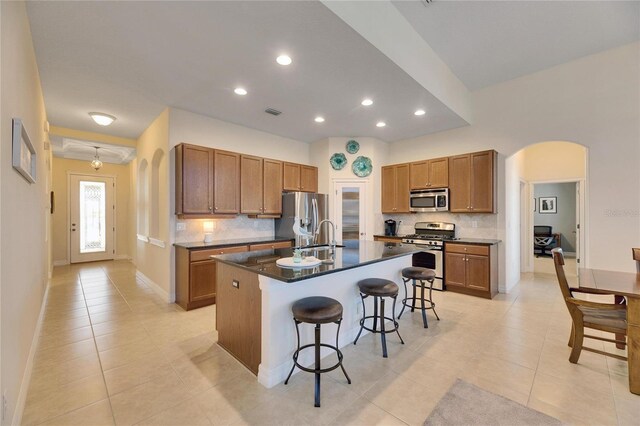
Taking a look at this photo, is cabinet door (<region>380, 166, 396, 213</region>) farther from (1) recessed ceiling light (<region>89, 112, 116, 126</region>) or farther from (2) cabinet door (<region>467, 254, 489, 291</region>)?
(1) recessed ceiling light (<region>89, 112, 116, 126</region>)

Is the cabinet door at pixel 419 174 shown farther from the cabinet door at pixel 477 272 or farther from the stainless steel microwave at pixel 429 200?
the cabinet door at pixel 477 272

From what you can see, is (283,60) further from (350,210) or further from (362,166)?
(350,210)

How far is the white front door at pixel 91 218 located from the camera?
714cm

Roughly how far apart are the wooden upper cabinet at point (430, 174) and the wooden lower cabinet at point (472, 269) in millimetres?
1242

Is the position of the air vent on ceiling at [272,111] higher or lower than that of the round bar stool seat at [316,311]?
higher

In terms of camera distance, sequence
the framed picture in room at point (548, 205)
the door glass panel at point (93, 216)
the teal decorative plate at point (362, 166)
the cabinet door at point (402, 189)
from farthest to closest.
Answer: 1. the framed picture in room at point (548, 205)
2. the door glass panel at point (93, 216)
3. the teal decorative plate at point (362, 166)
4. the cabinet door at point (402, 189)

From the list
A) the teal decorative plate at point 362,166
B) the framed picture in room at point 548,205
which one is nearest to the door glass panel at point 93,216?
the teal decorative plate at point 362,166

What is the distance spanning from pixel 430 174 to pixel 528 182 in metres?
2.70

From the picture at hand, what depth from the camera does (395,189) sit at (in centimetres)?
577

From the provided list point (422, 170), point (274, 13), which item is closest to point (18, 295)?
point (274, 13)

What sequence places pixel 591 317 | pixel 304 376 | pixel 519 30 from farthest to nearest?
pixel 519 30, pixel 591 317, pixel 304 376

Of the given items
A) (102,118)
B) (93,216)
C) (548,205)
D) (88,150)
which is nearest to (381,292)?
(102,118)

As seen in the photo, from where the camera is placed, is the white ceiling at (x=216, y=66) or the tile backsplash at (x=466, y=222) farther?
the tile backsplash at (x=466, y=222)

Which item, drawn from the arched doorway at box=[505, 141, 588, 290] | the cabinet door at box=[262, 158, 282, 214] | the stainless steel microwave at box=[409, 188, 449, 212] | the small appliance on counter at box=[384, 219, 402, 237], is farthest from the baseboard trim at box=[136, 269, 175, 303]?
the arched doorway at box=[505, 141, 588, 290]
